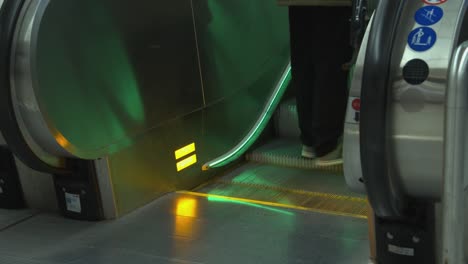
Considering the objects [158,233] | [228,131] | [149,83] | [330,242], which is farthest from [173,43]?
[330,242]

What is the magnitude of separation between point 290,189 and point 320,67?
70cm

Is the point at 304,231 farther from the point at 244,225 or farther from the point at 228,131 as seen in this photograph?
the point at 228,131

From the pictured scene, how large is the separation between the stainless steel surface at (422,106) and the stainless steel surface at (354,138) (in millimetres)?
124

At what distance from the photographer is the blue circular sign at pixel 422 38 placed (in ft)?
7.38

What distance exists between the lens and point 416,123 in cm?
229

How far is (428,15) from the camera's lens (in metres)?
2.28

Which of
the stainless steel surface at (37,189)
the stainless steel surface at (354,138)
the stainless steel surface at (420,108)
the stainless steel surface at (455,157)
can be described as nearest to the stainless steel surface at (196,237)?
the stainless steel surface at (37,189)

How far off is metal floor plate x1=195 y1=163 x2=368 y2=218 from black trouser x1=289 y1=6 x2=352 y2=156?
212 millimetres

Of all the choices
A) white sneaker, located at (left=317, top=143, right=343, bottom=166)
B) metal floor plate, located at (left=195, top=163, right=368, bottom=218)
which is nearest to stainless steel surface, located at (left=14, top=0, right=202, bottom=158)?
metal floor plate, located at (left=195, top=163, right=368, bottom=218)

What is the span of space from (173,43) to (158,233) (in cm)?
109

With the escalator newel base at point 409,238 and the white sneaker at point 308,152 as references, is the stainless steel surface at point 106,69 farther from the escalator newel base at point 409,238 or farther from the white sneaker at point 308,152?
the escalator newel base at point 409,238

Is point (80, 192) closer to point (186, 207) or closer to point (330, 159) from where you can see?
point (186, 207)

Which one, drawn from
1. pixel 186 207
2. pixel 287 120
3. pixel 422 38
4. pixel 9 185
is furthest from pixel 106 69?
pixel 422 38

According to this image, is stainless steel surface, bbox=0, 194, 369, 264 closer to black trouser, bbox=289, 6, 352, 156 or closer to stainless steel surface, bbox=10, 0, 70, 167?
stainless steel surface, bbox=10, 0, 70, 167
